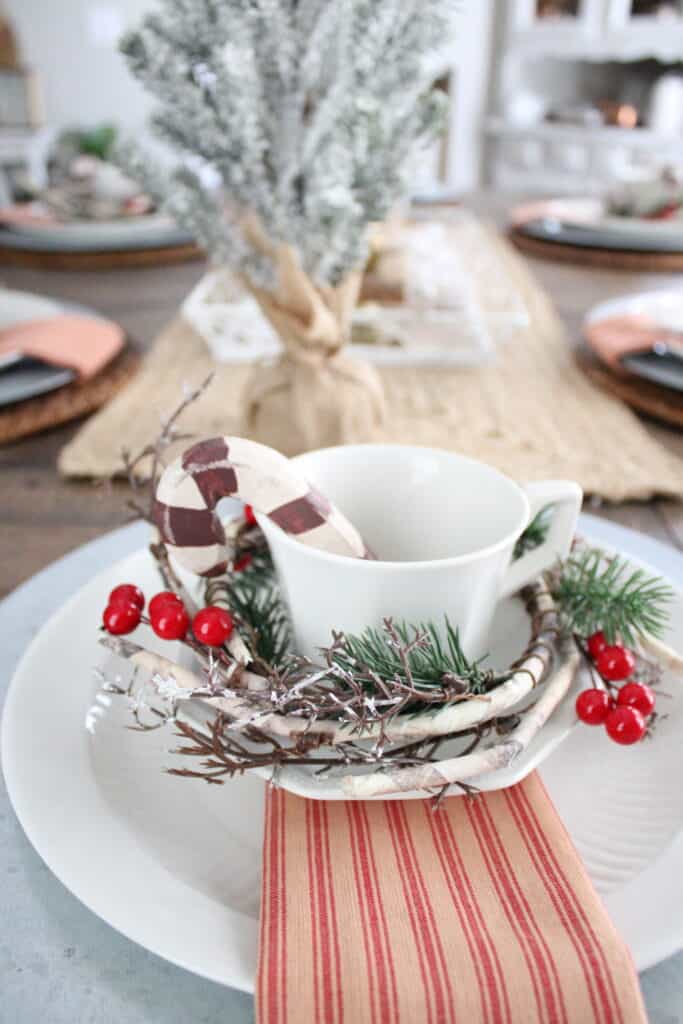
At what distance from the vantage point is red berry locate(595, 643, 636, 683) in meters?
0.31

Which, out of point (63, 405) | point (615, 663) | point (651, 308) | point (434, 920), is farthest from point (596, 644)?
point (651, 308)

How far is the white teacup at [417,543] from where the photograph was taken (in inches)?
11.5

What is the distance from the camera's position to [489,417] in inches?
27.2

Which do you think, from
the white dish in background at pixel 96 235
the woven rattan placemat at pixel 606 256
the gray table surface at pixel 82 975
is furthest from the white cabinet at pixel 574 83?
the gray table surface at pixel 82 975

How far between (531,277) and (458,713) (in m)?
0.97

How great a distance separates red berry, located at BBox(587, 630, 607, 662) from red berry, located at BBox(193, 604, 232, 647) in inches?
5.7

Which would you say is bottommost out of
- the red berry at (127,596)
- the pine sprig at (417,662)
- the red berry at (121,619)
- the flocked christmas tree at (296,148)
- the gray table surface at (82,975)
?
the gray table surface at (82,975)

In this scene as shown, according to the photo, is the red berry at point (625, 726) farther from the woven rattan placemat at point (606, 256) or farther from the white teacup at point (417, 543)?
the woven rattan placemat at point (606, 256)

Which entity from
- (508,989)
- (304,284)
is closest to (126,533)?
(304,284)

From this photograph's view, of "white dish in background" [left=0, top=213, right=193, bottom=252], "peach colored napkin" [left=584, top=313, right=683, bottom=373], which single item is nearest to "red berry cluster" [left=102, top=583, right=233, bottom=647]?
"peach colored napkin" [left=584, top=313, right=683, bottom=373]

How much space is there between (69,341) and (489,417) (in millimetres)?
387

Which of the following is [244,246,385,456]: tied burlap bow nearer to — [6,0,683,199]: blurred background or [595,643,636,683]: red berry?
[595,643,636,683]: red berry

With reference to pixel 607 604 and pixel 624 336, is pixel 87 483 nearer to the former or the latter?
pixel 607 604

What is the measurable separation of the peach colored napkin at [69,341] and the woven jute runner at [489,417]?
38 mm
